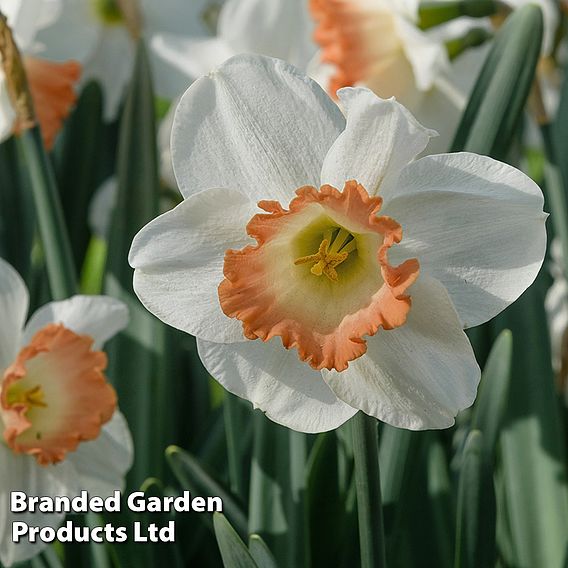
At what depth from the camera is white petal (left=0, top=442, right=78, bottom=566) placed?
37.4 inches

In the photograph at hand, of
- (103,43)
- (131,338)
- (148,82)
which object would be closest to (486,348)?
(131,338)

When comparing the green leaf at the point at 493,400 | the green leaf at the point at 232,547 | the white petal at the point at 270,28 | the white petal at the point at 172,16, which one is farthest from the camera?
the white petal at the point at 172,16

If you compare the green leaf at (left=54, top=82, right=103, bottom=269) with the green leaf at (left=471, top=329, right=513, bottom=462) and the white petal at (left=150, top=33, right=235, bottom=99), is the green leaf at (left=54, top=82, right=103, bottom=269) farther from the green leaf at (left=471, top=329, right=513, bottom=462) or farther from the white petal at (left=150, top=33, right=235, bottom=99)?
the green leaf at (left=471, top=329, right=513, bottom=462)

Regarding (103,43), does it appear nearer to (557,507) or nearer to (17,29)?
(17,29)

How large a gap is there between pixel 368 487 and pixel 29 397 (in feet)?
1.35

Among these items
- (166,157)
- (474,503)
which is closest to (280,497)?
(474,503)

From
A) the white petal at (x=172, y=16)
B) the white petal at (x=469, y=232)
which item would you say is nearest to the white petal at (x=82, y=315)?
the white petal at (x=469, y=232)

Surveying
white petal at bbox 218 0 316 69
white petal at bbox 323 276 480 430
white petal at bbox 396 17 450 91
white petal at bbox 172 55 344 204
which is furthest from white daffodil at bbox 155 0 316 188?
white petal at bbox 323 276 480 430

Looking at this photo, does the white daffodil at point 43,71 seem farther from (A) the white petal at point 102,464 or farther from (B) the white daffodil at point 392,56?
(A) the white petal at point 102,464

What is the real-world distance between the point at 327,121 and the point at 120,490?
0.51m

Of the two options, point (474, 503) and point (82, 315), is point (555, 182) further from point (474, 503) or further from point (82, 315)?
point (82, 315)

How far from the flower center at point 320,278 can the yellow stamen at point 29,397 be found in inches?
14.6

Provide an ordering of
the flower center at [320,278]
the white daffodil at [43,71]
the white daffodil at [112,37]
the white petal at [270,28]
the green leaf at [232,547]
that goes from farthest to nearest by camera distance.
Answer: the white daffodil at [112,37] → the white petal at [270,28] → the white daffodil at [43,71] → the green leaf at [232,547] → the flower center at [320,278]

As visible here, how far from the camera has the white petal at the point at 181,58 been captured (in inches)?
61.4
